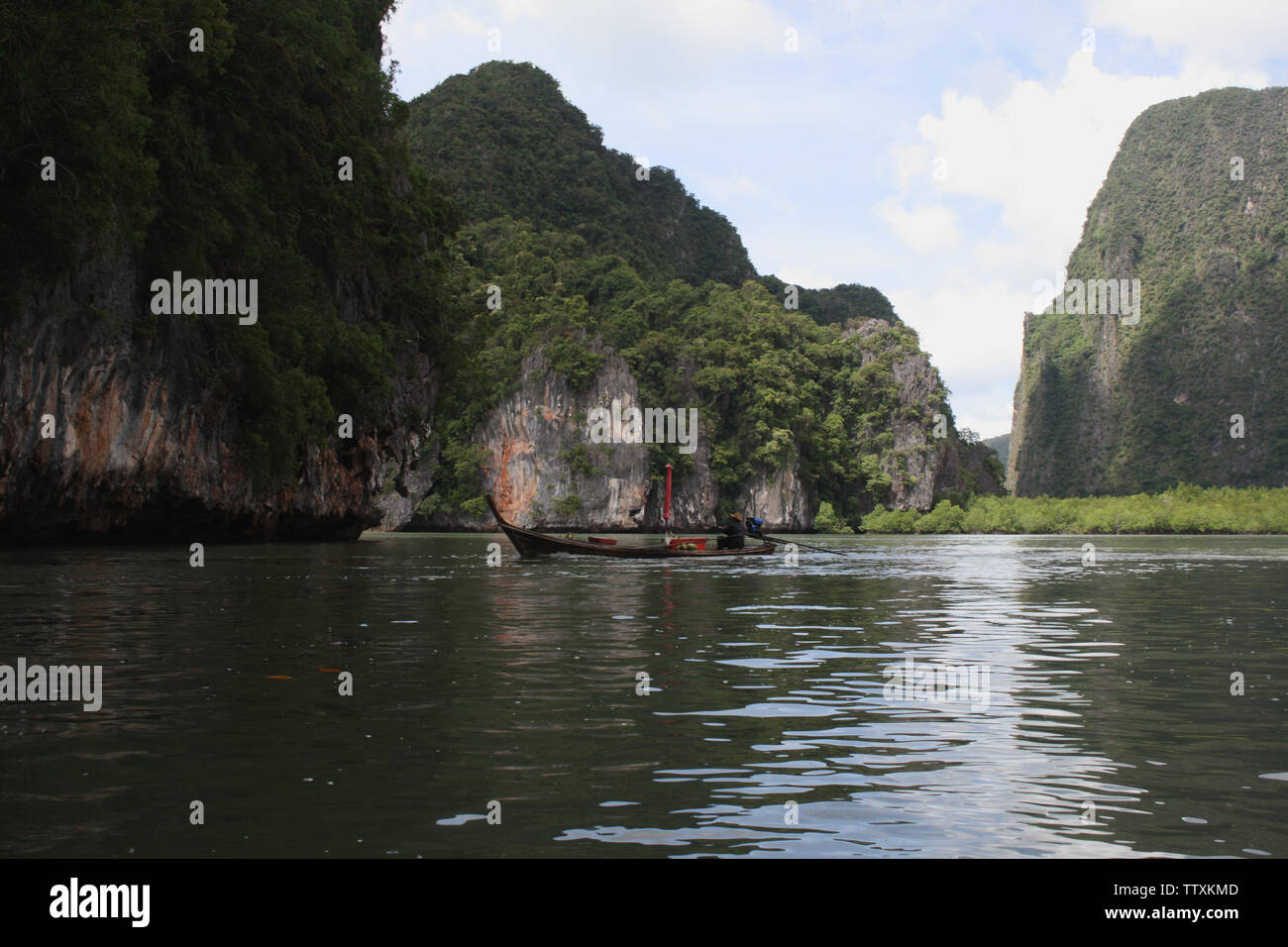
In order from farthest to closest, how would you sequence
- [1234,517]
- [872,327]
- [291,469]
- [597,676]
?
1. [872,327]
2. [1234,517]
3. [291,469]
4. [597,676]

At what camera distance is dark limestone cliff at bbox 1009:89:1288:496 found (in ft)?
511

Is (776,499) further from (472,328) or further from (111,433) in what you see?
(111,433)

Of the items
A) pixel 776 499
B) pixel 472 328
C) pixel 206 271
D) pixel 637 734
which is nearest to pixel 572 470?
pixel 776 499

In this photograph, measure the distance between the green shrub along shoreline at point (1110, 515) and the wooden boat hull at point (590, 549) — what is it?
70.9 meters

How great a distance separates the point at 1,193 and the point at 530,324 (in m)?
74.3

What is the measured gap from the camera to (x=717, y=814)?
5.45 meters

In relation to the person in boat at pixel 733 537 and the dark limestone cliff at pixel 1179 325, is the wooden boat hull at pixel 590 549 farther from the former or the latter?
the dark limestone cliff at pixel 1179 325

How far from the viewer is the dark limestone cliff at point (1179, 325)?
156m

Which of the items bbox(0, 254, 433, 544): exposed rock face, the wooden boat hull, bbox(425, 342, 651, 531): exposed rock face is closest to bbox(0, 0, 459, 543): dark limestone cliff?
bbox(0, 254, 433, 544): exposed rock face

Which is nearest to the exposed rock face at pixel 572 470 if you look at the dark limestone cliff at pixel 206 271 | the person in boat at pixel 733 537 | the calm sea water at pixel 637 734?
the dark limestone cliff at pixel 206 271

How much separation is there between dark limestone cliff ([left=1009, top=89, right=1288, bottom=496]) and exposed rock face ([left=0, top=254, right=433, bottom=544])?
143 m

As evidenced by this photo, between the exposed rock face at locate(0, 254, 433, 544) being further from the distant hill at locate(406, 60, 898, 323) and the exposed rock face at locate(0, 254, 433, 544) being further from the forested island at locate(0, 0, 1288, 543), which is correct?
the distant hill at locate(406, 60, 898, 323)
